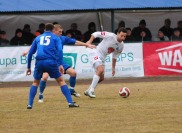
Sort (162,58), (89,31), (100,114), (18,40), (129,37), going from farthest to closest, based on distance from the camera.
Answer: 1. (89,31)
2. (129,37)
3. (18,40)
4. (162,58)
5. (100,114)

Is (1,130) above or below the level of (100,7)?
below

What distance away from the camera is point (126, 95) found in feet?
54.6

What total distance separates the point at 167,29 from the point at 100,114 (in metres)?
14.3

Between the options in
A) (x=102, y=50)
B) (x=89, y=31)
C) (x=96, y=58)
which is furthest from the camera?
(x=89, y=31)

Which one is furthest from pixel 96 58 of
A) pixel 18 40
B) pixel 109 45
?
pixel 18 40

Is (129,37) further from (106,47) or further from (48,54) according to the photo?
(48,54)

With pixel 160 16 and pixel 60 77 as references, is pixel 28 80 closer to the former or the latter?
pixel 160 16

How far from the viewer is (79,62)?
24109mm

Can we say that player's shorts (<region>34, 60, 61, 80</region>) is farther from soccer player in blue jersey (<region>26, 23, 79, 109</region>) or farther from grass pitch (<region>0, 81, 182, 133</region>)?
grass pitch (<region>0, 81, 182, 133</region>)

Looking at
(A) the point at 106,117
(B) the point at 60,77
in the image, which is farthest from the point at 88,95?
(A) the point at 106,117

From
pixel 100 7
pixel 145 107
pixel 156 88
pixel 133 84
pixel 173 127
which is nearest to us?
pixel 173 127

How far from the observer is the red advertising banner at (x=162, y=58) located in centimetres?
2447

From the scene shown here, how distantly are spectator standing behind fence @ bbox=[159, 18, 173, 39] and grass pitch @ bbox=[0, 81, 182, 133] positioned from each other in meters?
7.95

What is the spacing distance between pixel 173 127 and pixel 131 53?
13697 mm
